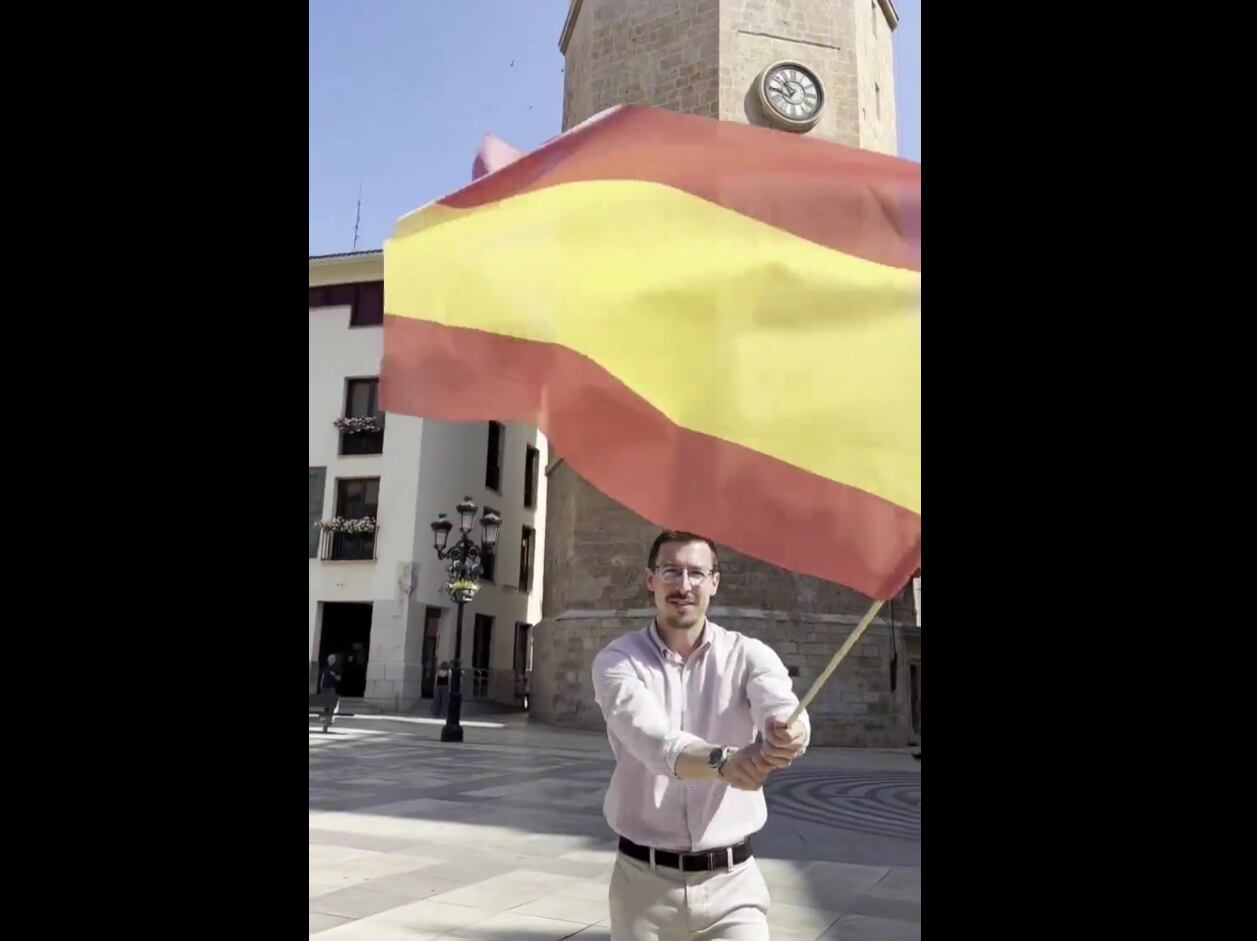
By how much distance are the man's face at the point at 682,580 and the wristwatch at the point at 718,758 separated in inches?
14.8

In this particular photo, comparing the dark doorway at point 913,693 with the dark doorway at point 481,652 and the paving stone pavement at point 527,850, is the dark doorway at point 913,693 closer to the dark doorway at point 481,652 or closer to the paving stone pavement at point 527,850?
the paving stone pavement at point 527,850

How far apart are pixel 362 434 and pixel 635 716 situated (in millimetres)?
26516

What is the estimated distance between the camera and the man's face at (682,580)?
2.44 metres

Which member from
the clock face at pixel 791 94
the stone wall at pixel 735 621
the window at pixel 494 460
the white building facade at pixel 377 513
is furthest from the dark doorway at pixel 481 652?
the clock face at pixel 791 94

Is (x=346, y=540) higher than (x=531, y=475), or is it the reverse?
(x=531, y=475)

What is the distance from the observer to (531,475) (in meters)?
33.7

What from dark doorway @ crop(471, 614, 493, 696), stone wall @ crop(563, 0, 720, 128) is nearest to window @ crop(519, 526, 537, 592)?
dark doorway @ crop(471, 614, 493, 696)

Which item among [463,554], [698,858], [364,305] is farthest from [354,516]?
[698,858]

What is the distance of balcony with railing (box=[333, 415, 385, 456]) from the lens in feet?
90.2

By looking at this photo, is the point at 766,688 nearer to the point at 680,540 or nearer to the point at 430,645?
the point at 680,540
